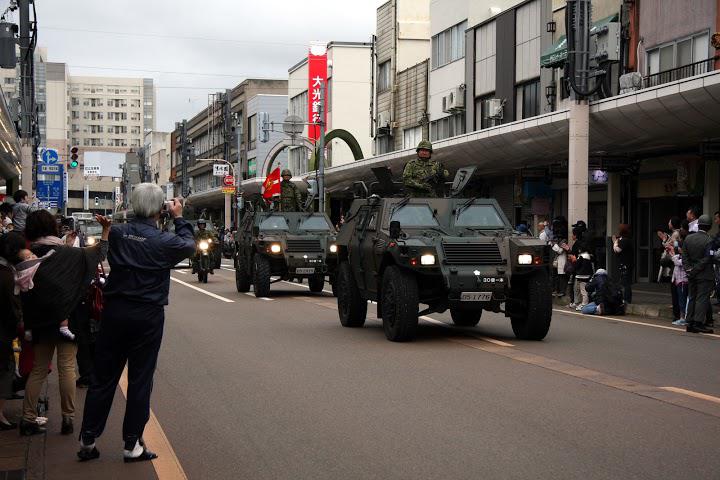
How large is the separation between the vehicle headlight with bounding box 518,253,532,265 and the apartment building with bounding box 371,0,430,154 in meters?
35.5

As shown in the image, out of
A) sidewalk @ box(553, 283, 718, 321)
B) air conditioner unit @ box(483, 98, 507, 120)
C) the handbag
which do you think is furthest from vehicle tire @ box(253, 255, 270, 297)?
air conditioner unit @ box(483, 98, 507, 120)

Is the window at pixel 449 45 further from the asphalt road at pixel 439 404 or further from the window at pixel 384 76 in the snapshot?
the asphalt road at pixel 439 404

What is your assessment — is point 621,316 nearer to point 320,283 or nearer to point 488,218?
point 488,218

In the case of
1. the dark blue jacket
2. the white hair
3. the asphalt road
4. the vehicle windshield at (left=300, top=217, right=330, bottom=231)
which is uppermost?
the white hair

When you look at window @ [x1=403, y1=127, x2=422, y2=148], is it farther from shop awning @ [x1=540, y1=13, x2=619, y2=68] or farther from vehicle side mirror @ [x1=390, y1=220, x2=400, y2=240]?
vehicle side mirror @ [x1=390, y1=220, x2=400, y2=240]

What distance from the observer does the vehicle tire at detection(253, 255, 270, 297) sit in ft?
74.7

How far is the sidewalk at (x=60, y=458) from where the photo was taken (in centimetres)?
633

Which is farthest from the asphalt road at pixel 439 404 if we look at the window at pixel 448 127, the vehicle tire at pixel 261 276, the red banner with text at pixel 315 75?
the red banner with text at pixel 315 75

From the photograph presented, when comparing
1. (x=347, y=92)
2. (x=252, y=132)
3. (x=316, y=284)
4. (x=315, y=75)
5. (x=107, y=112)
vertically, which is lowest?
(x=316, y=284)

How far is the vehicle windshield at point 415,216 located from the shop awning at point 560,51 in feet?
52.1

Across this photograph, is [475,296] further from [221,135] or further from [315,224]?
[221,135]

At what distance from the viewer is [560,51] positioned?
29797 millimetres

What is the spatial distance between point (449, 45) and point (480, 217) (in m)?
30.6

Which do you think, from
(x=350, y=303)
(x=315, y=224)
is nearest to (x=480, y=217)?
(x=350, y=303)
